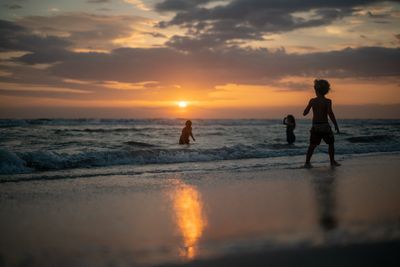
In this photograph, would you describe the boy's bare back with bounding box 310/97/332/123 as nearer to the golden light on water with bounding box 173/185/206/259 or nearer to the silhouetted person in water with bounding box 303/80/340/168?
the silhouetted person in water with bounding box 303/80/340/168

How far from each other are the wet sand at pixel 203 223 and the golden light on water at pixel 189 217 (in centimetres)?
1

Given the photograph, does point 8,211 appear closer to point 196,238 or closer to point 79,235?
point 79,235

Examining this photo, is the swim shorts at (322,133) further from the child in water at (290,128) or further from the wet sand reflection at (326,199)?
the child in water at (290,128)

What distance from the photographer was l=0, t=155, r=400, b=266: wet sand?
2947mm

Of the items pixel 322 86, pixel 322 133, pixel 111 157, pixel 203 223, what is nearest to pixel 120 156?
pixel 111 157

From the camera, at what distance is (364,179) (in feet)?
22.9

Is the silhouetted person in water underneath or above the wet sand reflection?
above

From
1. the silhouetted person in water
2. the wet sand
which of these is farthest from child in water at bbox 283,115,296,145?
the wet sand

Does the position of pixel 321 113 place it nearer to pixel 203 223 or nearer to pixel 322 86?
pixel 322 86

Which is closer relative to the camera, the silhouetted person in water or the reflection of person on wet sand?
the reflection of person on wet sand

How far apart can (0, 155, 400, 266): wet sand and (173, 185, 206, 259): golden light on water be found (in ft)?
0.03

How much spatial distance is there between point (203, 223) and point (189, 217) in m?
0.33

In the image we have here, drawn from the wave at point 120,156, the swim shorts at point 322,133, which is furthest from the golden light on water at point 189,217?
the wave at point 120,156

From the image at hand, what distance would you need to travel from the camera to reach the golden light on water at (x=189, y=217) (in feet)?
10.5
